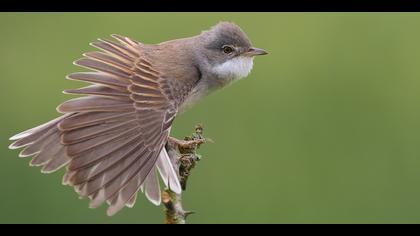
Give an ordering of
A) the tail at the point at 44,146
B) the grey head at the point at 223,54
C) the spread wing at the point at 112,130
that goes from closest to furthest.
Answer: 1. the spread wing at the point at 112,130
2. the tail at the point at 44,146
3. the grey head at the point at 223,54

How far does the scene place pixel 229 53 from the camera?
291 inches

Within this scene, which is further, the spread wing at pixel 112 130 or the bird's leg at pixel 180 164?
the spread wing at pixel 112 130

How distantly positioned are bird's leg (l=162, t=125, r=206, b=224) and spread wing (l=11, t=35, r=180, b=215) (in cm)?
12

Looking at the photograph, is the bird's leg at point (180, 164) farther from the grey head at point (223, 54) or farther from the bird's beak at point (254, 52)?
the bird's beak at point (254, 52)

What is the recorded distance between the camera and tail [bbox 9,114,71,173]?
6141mm

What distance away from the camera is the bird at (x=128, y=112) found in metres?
5.86

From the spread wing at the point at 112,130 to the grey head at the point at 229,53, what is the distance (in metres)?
0.60

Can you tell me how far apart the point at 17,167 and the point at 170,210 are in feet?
10.0

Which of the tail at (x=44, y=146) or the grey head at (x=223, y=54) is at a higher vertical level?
the grey head at (x=223, y=54)

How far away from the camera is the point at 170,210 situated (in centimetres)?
513

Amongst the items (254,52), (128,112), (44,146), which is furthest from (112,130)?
(254,52)

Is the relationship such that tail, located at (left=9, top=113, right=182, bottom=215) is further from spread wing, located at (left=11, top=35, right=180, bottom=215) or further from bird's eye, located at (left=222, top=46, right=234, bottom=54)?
bird's eye, located at (left=222, top=46, right=234, bottom=54)

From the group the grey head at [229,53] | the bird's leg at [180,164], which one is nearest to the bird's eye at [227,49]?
the grey head at [229,53]

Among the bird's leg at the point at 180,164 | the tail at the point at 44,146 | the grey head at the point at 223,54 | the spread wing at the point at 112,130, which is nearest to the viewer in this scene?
the bird's leg at the point at 180,164
